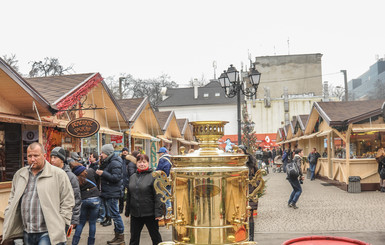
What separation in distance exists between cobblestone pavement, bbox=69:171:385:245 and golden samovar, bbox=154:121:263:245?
3507 mm

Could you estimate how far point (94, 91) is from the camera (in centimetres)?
1463

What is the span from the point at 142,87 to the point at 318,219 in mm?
50987

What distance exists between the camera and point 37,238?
447 centimetres

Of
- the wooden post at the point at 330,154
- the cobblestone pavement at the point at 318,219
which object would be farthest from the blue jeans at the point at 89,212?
the wooden post at the point at 330,154

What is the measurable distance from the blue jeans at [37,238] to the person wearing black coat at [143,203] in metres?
1.82

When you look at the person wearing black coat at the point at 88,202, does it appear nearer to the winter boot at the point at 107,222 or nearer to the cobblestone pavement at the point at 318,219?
the cobblestone pavement at the point at 318,219

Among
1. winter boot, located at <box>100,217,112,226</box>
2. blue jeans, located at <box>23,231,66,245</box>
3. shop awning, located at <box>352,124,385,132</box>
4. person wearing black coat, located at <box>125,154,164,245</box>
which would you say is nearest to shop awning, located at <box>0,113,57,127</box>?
winter boot, located at <box>100,217,112,226</box>

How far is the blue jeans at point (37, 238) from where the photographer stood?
4.43 m

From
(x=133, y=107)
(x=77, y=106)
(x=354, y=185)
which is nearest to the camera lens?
(x=77, y=106)

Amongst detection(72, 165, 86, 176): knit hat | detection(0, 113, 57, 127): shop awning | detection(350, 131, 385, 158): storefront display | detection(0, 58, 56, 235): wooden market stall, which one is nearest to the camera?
detection(72, 165, 86, 176): knit hat

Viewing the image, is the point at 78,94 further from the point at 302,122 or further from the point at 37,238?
the point at 302,122

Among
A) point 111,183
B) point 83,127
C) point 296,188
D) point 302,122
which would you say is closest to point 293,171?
point 296,188

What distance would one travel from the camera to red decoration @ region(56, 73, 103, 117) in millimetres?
10805

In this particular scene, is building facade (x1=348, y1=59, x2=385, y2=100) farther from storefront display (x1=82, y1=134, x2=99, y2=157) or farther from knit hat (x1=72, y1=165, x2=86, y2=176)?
knit hat (x1=72, y1=165, x2=86, y2=176)
